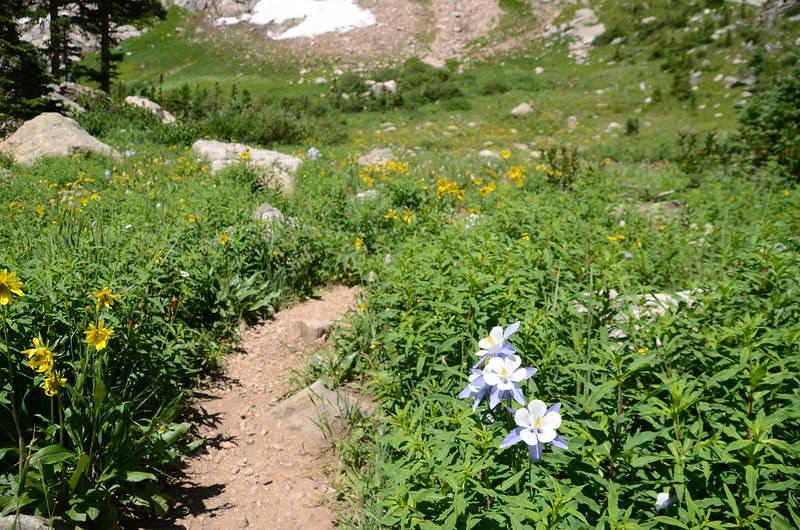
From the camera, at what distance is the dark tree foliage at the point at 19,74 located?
44.0 feet

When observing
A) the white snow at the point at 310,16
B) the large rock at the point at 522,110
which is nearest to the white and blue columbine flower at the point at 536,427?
the large rock at the point at 522,110

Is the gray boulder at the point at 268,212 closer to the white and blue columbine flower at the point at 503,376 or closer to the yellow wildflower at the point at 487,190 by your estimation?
the yellow wildflower at the point at 487,190

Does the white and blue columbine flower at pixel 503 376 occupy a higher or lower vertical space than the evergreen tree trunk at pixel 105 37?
lower

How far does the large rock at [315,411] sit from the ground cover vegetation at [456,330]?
0.15 meters

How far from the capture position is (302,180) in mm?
7875

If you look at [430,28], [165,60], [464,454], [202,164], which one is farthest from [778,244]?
[165,60]

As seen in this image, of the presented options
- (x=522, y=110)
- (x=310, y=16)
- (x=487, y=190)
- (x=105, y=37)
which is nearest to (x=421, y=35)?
(x=310, y=16)

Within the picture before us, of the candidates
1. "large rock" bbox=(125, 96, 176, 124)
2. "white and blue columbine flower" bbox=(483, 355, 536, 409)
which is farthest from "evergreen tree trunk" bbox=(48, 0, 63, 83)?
"white and blue columbine flower" bbox=(483, 355, 536, 409)

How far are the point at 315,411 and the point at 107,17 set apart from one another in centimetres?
2128

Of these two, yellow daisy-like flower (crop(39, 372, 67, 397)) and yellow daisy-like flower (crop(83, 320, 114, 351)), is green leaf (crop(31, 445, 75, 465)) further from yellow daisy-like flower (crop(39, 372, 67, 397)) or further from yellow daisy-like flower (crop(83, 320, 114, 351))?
yellow daisy-like flower (crop(83, 320, 114, 351))

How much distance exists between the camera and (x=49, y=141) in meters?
10.3

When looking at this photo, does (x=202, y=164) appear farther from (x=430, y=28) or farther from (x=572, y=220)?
(x=430, y=28)

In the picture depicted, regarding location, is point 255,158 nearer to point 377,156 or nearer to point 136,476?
point 377,156

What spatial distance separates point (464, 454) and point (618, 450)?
585mm
